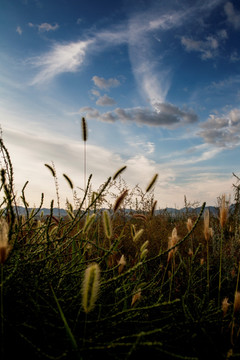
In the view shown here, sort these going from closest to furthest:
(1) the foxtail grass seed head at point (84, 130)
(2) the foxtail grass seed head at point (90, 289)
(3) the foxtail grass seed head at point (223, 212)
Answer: (2) the foxtail grass seed head at point (90, 289) → (3) the foxtail grass seed head at point (223, 212) → (1) the foxtail grass seed head at point (84, 130)

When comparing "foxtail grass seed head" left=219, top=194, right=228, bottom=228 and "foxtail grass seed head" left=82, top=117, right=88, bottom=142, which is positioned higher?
"foxtail grass seed head" left=82, top=117, right=88, bottom=142

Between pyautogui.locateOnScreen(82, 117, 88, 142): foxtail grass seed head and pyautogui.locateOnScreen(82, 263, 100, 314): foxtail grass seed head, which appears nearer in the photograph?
pyautogui.locateOnScreen(82, 263, 100, 314): foxtail grass seed head

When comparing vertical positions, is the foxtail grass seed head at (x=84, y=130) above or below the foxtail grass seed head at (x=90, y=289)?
above

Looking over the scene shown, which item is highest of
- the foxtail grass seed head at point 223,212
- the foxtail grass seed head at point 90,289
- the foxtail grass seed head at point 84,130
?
the foxtail grass seed head at point 84,130

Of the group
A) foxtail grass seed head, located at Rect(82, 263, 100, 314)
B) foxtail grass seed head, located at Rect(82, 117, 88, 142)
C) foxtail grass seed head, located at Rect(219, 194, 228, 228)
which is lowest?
foxtail grass seed head, located at Rect(82, 263, 100, 314)

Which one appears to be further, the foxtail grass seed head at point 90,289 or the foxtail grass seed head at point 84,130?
the foxtail grass seed head at point 84,130

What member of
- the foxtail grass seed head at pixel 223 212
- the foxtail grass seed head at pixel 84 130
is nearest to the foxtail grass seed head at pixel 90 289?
the foxtail grass seed head at pixel 223 212

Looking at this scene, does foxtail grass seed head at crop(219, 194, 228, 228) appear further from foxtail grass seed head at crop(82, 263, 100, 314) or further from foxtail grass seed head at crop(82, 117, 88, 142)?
foxtail grass seed head at crop(82, 117, 88, 142)

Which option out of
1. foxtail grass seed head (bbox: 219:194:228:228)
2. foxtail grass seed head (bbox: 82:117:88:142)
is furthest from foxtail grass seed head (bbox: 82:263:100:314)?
foxtail grass seed head (bbox: 82:117:88:142)

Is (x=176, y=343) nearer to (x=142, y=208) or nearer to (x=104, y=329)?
(x=104, y=329)

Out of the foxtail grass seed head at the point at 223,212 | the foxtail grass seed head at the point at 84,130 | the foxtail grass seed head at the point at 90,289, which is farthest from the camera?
the foxtail grass seed head at the point at 84,130

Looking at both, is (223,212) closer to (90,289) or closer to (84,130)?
(90,289)

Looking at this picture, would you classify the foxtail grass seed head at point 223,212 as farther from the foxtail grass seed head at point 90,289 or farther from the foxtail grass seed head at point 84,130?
the foxtail grass seed head at point 84,130

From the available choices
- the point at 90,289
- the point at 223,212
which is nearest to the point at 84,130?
the point at 223,212
